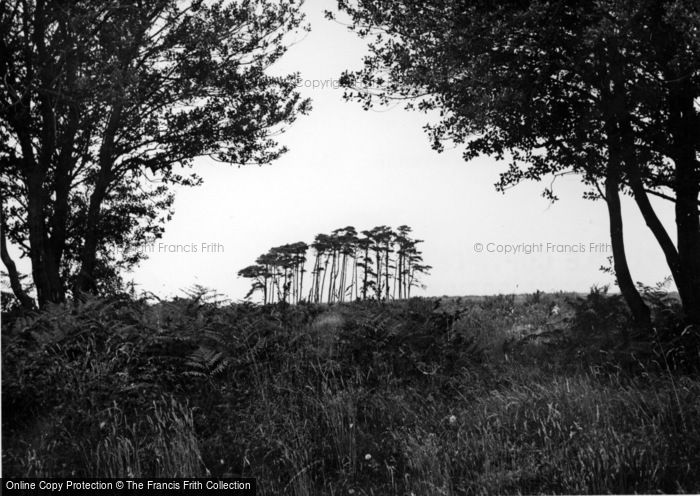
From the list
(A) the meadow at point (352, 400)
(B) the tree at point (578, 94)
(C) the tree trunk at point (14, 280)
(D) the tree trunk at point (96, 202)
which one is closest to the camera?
(A) the meadow at point (352, 400)

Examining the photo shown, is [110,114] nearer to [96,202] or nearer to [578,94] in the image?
[96,202]

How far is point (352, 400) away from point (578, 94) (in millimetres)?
5901

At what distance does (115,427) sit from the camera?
6148mm

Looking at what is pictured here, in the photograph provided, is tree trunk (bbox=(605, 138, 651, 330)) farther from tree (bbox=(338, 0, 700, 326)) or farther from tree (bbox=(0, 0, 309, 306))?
tree (bbox=(0, 0, 309, 306))

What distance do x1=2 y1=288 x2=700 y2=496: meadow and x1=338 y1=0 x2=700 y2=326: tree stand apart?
153 centimetres

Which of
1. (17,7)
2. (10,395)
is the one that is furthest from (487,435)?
(17,7)

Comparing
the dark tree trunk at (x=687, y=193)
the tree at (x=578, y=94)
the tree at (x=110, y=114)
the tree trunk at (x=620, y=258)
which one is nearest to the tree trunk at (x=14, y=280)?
the tree at (x=110, y=114)

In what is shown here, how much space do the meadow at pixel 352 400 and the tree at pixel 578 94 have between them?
60.3 inches

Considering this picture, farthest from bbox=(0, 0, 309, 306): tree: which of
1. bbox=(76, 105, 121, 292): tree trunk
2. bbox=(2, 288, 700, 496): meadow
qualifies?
bbox=(2, 288, 700, 496): meadow

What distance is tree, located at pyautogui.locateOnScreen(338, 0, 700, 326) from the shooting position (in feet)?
26.4

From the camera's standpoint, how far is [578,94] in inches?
357

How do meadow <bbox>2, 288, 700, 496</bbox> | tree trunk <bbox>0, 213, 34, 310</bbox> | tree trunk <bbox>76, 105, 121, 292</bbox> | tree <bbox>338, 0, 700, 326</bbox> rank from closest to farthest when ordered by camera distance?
meadow <bbox>2, 288, 700, 496</bbox>
tree <bbox>338, 0, 700, 326</bbox>
tree trunk <bbox>0, 213, 34, 310</bbox>
tree trunk <bbox>76, 105, 121, 292</bbox>

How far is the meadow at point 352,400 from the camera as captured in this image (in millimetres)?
5660

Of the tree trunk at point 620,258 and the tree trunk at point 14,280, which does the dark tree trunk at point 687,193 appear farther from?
the tree trunk at point 14,280
